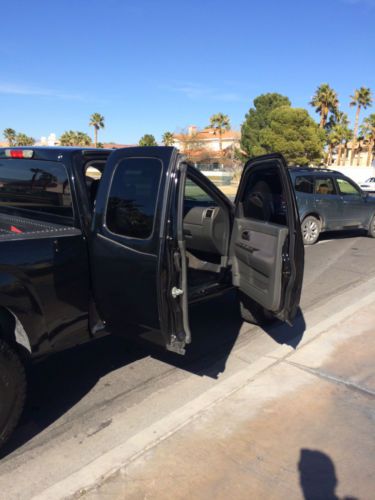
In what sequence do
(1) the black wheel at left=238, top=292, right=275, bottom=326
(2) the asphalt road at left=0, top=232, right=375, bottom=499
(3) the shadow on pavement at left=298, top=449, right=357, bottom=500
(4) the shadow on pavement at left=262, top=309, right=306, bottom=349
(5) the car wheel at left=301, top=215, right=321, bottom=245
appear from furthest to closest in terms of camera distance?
(5) the car wheel at left=301, top=215, right=321, bottom=245, (1) the black wheel at left=238, top=292, right=275, bottom=326, (4) the shadow on pavement at left=262, top=309, right=306, bottom=349, (2) the asphalt road at left=0, top=232, right=375, bottom=499, (3) the shadow on pavement at left=298, top=449, right=357, bottom=500

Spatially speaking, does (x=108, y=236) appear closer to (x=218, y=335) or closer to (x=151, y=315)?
(x=151, y=315)

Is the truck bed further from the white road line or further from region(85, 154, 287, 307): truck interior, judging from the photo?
the white road line

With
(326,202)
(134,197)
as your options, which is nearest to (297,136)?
(326,202)

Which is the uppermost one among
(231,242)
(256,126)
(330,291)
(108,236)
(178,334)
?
(256,126)

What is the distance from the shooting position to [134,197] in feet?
9.59

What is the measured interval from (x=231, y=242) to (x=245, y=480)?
2.23 meters

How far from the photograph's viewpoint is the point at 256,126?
1966 inches

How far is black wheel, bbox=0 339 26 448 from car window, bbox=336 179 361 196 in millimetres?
9284

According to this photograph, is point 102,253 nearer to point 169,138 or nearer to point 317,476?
point 317,476

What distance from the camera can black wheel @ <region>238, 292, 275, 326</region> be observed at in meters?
4.53

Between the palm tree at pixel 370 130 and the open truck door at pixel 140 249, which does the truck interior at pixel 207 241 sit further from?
the palm tree at pixel 370 130

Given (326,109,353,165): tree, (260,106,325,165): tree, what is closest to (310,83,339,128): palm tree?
(326,109,353,165): tree

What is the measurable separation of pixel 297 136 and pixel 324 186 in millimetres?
31082

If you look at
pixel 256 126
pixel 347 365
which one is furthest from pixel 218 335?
pixel 256 126
